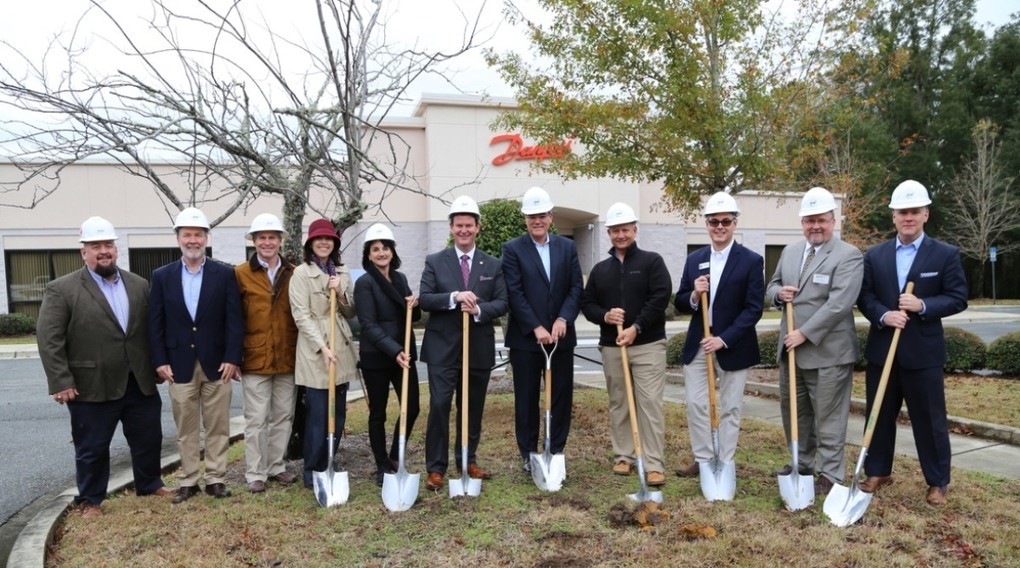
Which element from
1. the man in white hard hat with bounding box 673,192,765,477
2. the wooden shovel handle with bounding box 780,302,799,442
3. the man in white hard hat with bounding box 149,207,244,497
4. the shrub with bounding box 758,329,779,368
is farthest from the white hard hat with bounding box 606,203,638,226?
the shrub with bounding box 758,329,779,368

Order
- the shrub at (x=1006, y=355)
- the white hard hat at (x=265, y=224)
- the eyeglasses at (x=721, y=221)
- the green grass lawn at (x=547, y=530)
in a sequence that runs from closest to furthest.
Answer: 1. the green grass lawn at (x=547, y=530)
2. the eyeglasses at (x=721, y=221)
3. the white hard hat at (x=265, y=224)
4. the shrub at (x=1006, y=355)

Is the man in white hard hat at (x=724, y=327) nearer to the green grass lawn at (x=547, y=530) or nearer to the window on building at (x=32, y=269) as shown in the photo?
the green grass lawn at (x=547, y=530)

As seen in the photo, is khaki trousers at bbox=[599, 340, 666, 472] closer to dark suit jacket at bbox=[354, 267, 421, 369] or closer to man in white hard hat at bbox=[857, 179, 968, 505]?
man in white hard hat at bbox=[857, 179, 968, 505]

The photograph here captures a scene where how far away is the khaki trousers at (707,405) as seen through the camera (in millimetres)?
4777

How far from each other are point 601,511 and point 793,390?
158cm

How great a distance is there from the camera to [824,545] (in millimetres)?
3803

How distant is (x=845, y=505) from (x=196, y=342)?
174 inches

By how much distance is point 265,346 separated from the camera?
16.3 ft

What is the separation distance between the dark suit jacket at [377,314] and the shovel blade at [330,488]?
791 mm

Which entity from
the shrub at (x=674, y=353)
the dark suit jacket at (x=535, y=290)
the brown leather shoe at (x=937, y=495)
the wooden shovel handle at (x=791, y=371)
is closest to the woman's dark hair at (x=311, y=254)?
the dark suit jacket at (x=535, y=290)

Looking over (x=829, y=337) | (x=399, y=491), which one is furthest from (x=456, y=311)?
(x=829, y=337)

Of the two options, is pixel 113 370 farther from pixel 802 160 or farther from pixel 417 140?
pixel 417 140

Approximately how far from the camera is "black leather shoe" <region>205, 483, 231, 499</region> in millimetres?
4961

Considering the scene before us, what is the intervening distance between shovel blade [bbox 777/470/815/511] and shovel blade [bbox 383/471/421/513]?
2400 millimetres
